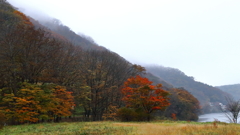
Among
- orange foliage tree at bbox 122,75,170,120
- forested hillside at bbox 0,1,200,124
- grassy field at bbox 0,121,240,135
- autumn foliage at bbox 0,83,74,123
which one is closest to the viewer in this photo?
grassy field at bbox 0,121,240,135

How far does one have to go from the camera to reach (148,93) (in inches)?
1104

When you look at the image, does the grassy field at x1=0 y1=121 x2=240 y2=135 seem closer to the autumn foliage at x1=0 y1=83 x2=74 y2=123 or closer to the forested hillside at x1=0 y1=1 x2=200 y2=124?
the forested hillside at x1=0 y1=1 x2=200 y2=124

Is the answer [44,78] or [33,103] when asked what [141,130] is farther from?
[44,78]

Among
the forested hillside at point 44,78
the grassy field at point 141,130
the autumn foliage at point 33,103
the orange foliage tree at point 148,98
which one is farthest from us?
the orange foliage tree at point 148,98

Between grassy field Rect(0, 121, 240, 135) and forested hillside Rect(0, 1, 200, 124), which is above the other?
forested hillside Rect(0, 1, 200, 124)

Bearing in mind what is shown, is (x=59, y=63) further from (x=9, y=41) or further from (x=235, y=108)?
(x=235, y=108)

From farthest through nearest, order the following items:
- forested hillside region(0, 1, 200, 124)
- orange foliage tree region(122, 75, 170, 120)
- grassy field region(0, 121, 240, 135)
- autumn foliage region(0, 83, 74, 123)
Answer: orange foliage tree region(122, 75, 170, 120) → forested hillside region(0, 1, 200, 124) → autumn foliage region(0, 83, 74, 123) → grassy field region(0, 121, 240, 135)

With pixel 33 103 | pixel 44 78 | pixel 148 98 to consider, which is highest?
pixel 44 78

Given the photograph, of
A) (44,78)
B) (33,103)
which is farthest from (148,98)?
(33,103)

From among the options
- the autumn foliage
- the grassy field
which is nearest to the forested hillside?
the autumn foliage

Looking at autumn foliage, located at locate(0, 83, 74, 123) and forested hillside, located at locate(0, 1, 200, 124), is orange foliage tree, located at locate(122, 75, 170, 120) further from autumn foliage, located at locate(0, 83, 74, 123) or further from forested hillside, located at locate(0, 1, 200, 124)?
autumn foliage, located at locate(0, 83, 74, 123)

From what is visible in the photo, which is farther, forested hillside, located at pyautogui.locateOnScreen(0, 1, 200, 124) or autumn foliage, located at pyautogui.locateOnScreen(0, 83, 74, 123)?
forested hillside, located at pyautogui.locateOnScreen(0, 1, 200, 124)

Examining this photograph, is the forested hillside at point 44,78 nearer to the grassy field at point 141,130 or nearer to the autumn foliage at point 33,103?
the autumn foliage at point 33,103

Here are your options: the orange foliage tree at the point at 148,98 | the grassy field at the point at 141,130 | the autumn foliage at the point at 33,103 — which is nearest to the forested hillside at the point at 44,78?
the autumn foliage at the point at 33,103
